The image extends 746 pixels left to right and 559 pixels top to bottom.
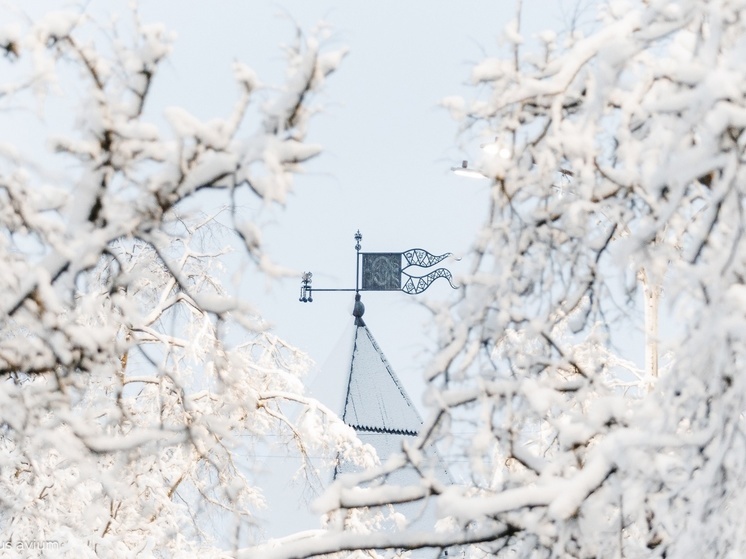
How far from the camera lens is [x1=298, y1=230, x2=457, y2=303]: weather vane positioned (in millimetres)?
11312

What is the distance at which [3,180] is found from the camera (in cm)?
317

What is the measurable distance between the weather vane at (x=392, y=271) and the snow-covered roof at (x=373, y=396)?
6.20 ft

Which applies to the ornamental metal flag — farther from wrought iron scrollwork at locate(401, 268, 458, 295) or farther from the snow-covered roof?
the snow-covered roof

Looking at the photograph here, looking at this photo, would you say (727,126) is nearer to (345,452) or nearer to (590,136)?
(590,136)

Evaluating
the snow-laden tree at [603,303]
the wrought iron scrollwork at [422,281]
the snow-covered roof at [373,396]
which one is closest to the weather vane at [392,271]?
the wrought iron scrollwork at [422,281]

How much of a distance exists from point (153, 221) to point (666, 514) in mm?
1625

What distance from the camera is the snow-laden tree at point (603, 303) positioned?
93.6 inches

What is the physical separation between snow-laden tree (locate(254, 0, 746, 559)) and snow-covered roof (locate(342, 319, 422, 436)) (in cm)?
951

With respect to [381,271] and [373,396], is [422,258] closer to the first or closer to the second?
[381,271]

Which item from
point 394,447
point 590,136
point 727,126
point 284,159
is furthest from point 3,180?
point 394,447

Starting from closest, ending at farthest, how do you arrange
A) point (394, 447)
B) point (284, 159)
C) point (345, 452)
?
1. point (284, 159)
2. point (345, 452)
3. point (394, 447)

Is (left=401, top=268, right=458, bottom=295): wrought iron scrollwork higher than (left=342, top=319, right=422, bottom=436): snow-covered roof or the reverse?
higher

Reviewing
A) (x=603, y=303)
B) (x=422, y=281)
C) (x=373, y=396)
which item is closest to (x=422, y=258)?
(x=422, y=281)

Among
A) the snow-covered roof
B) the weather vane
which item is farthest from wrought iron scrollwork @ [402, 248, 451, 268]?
the snow-covered roof
